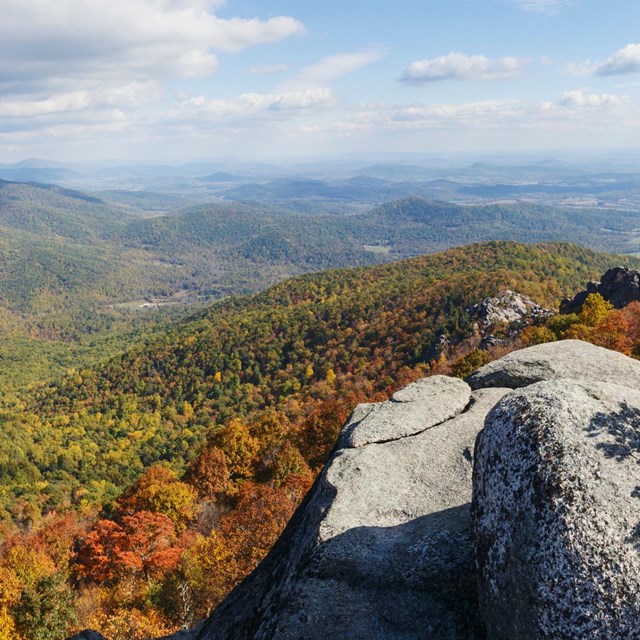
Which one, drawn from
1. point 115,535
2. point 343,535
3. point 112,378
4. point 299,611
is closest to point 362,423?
point 343,535

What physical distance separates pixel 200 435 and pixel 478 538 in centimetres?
12138

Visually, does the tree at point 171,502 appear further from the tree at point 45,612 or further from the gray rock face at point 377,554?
the gray rock face at point 377,554

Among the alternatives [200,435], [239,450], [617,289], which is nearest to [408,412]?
[239,450]

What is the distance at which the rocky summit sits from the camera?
319 inches

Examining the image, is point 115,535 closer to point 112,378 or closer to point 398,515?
point 398,515

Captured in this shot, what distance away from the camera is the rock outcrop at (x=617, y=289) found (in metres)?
70.1

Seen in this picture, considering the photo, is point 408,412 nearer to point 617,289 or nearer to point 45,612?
point 45,612

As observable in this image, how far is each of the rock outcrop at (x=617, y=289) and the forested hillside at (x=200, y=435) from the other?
25.0 meters

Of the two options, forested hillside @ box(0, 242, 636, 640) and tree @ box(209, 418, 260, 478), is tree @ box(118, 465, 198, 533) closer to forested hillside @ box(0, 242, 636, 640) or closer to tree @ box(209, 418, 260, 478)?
forested hillside @ box(0, 242, 636, 640)

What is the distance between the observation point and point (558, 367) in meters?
20.5

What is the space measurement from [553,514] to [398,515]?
233 inches

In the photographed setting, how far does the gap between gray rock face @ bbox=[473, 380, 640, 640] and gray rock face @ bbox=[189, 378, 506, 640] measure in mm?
1773

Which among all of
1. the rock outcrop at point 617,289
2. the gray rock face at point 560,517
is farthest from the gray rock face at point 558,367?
the rock outcrop at point 617,289

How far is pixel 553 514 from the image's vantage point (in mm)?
8469
